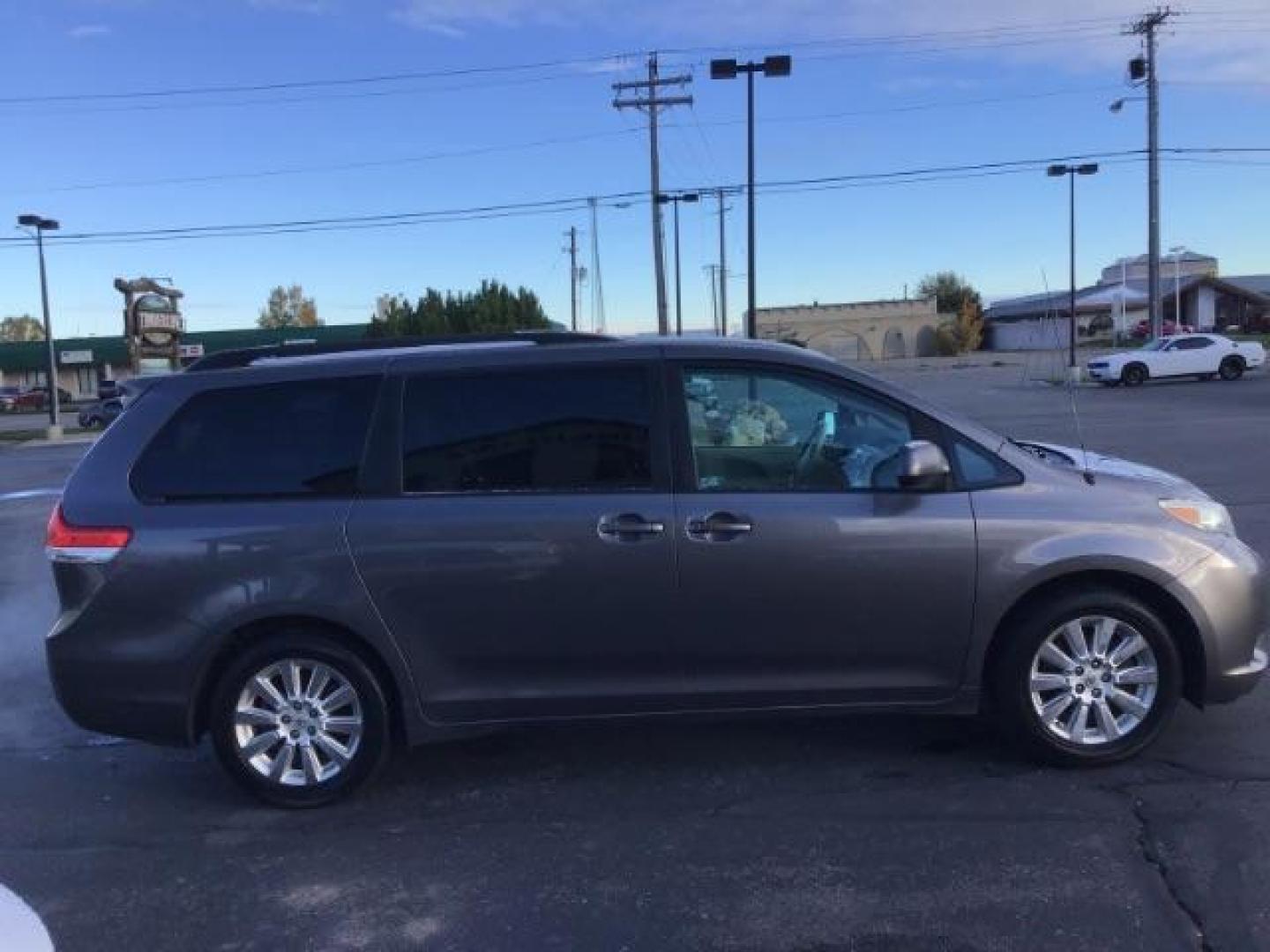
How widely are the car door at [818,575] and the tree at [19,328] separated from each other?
15969cm

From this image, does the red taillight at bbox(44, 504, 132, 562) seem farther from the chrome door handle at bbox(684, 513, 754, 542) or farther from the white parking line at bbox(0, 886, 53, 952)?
A: the chrome door handle at bbox(684, 513, 754, 542)

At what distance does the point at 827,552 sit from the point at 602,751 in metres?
1.41

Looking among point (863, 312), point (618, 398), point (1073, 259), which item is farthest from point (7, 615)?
point (863, 312)

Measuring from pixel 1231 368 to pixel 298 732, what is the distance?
40012 millimetres

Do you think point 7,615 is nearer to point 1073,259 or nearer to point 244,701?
point 244,701

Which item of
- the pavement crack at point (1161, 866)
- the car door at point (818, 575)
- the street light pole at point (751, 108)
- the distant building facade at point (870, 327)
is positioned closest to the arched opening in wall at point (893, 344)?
the distant building facade at point (870, 327)

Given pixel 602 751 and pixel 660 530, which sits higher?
pixel 660 530

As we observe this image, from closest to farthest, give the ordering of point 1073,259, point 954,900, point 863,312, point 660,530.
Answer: point 954,900, point 660,530, point 1073,259, point 863,312

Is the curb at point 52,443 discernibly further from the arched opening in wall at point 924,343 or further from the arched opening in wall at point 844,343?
the arched opening in wall at point 924,343

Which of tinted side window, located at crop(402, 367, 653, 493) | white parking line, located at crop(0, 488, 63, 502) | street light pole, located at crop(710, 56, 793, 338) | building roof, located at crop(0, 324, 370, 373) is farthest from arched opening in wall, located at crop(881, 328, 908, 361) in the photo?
tinted side window, located at crop(402, 367, 653, 493)

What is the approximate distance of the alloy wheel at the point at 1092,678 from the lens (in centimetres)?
446

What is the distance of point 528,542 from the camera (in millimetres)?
4328

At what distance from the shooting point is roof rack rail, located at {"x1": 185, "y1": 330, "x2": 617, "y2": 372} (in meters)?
4.73

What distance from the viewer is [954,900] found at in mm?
3545
